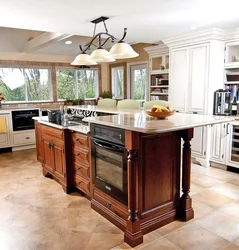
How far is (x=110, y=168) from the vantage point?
242cm

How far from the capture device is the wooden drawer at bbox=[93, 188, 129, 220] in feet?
7.49

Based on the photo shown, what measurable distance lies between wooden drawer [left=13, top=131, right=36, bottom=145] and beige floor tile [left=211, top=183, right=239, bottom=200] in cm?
414

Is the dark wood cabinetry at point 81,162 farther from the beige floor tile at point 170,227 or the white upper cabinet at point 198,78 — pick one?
the white upper cabinet at point 198,78

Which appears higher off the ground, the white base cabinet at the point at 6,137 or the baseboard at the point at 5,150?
the white base cabinet at the point at 6,137

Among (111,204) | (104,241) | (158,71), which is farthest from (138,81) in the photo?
(104,241)

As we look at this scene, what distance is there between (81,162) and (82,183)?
26cm

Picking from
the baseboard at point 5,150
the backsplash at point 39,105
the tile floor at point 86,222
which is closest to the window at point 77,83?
the backsplash at point 39,105

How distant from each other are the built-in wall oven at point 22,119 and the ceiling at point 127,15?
7.72 ft

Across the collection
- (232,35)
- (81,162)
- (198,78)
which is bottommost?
(81,162)

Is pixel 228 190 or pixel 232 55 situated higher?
pixel 232 55

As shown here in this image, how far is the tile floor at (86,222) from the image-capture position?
7.07 ft

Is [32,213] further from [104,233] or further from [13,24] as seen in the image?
[13,24]

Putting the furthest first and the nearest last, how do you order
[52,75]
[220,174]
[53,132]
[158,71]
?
[52,75] < [158,71] < [220,174] < [53,132]

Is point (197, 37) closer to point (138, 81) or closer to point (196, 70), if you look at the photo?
point (196, 70)
